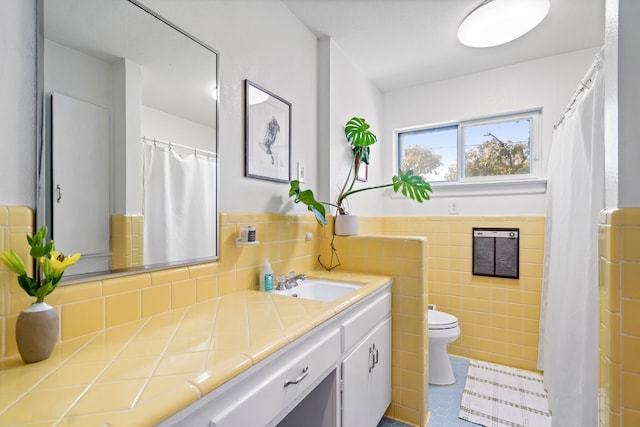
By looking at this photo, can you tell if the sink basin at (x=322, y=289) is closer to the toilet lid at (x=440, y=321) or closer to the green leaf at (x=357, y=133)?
the toilet lid at (x=440, y=321)

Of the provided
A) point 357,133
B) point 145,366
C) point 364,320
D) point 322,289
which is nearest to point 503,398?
point 364,320

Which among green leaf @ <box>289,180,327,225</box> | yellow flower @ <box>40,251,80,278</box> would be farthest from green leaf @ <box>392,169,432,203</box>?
yellow flower @ <box>40,251,80,278</box>

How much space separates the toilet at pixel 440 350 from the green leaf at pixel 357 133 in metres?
1.46

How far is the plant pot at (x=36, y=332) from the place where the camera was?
0.70 meters

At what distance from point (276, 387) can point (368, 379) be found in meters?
0.79

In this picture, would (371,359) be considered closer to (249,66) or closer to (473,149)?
(249,66)

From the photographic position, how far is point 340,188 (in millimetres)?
2293

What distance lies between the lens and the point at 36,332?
71 centimetres

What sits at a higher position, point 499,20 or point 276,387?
point 499,20

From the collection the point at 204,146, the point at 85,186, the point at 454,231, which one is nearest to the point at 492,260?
the point at 454,231

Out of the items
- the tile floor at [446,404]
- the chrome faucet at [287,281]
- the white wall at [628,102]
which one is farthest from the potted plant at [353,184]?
the tile floor at [446,404]

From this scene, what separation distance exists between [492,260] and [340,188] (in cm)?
140

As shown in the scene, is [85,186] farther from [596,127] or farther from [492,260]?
[492,260]

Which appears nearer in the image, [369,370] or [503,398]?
[369,370]
